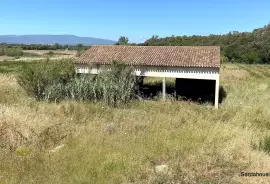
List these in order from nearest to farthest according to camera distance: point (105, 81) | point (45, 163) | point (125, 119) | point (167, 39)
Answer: point (45, 163)
point (125, 119)
point (105, 81)
point (167, 39)

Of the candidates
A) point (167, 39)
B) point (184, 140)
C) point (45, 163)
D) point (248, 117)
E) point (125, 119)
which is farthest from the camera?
point (167, 39)

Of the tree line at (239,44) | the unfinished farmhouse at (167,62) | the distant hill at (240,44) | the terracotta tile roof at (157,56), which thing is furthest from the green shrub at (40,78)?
the distant hill at (240,44)

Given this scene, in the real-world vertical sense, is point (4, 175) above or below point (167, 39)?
below

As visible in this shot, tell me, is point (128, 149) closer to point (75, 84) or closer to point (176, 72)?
point (75, 84)

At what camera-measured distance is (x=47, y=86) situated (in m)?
17.8

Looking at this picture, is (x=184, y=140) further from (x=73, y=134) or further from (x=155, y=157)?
(x=73, y=134)

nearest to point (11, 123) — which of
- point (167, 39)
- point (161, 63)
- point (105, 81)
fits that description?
point (105, 81)

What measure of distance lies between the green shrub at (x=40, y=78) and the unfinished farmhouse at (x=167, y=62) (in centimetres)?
281

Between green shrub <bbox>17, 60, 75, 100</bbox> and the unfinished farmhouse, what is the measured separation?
2.81 m

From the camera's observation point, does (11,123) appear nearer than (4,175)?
No

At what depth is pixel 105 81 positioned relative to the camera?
17422 millimetres

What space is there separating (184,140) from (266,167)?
2385mm

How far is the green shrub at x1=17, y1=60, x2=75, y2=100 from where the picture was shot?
58.3 ft

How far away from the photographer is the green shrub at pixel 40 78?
700 inches
